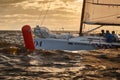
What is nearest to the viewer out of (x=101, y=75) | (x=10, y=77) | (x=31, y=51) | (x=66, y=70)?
(x=10, y=77)

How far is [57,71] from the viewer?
1772 cm

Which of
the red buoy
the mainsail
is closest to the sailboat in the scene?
the mainsail

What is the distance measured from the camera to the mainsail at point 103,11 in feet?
125

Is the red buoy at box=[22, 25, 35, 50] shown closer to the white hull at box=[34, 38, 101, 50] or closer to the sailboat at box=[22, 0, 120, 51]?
the sailboat at box=[22, 0, 120, 51]

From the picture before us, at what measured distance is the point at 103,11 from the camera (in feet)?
128

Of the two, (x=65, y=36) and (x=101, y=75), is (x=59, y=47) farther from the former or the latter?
(x=101, y=75)

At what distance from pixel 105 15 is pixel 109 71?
70.5ft

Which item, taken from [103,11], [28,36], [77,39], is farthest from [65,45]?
[103,11]

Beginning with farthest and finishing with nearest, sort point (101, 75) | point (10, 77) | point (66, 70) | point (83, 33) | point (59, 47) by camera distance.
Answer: point (83, 33), point (59, 47), point (66, 70), point (101, 75), point (10, 77)

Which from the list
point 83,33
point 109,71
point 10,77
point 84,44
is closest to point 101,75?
point 109,71

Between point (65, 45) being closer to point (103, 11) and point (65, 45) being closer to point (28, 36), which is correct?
point (28, 36)

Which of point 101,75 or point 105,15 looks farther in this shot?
point 105,15

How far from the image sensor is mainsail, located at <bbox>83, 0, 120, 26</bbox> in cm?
3819

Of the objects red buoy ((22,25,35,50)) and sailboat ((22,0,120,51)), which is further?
sailboat ((22,0,120,51))
